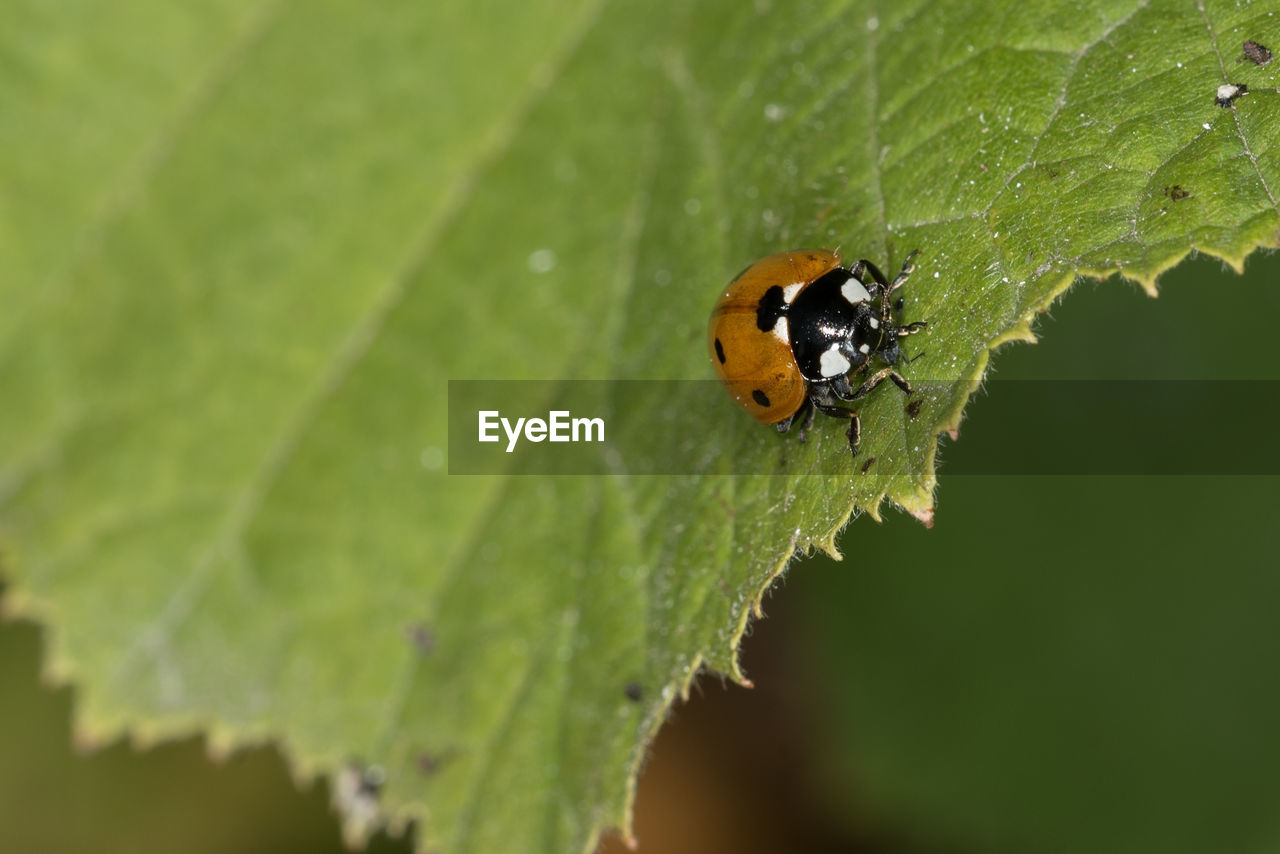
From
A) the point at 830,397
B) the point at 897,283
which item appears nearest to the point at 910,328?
the point at 897,283

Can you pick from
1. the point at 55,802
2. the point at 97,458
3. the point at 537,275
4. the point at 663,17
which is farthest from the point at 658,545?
the point at 55,802

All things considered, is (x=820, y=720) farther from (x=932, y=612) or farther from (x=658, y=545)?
(x=658, y=545)

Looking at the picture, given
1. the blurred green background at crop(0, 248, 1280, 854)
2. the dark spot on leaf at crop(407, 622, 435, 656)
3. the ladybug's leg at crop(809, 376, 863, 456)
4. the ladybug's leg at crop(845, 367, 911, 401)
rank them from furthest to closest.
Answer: the blurred green background at crop(0, 248, 1280, 854)
the dark spot on leaf at crop(407, 622, 435, 656)
the ladybug's leg at crop(809, 376, 863, 456)
the ladybug's leg at crop(845, 367, 911, 401)

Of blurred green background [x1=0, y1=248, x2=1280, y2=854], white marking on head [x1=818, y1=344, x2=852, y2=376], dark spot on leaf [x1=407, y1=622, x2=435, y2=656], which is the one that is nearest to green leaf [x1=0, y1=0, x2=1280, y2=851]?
dark spot on leaf [x1=407, y1=622, x2=435, y2=656]

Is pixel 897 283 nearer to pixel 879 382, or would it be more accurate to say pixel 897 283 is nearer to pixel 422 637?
pixel 879 382
